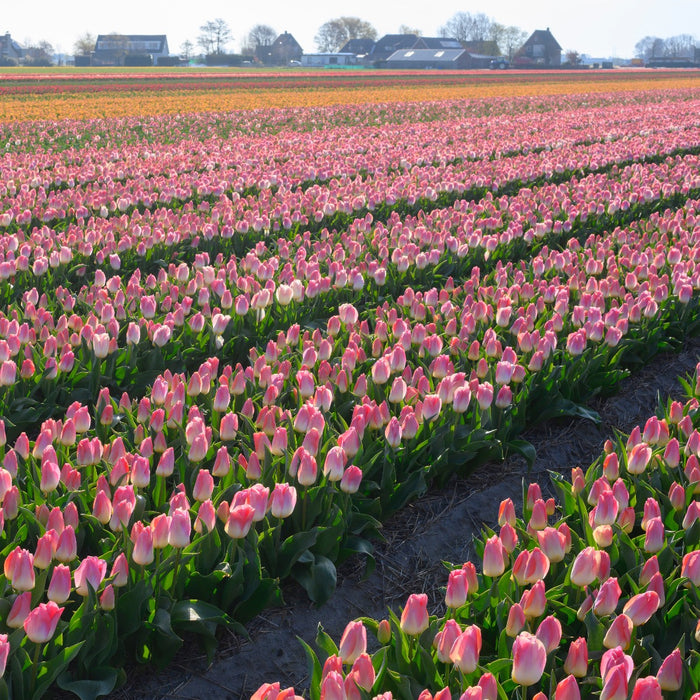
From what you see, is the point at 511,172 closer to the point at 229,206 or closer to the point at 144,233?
the point at 229,206

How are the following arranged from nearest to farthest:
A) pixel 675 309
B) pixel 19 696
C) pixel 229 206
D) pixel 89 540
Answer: pixel 19 696, pixel 89 540, pixel 675 309, pixel 229 206

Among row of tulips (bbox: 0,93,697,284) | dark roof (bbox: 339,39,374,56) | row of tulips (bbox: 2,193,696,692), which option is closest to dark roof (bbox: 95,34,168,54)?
dark roof (bbox: 339,39,374,56)

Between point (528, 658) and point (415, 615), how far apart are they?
0.37m

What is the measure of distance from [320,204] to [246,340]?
4.34 meters

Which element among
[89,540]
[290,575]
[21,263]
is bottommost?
[290,575]

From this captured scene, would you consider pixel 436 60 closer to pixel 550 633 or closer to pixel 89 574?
pixel 89 574

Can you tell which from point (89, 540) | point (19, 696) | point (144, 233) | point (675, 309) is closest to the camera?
point (19, 696)

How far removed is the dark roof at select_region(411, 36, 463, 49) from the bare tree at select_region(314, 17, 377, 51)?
89.3ft

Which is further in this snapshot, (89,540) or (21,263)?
(21,263)

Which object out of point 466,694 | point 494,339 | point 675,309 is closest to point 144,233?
point 494,339

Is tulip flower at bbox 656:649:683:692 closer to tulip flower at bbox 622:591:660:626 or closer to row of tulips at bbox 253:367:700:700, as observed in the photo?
row of tulips at bbox 253:367:700:700

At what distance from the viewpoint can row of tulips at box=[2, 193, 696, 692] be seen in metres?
2.46

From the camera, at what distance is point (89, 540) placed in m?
2.84

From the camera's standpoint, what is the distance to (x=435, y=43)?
345ft
